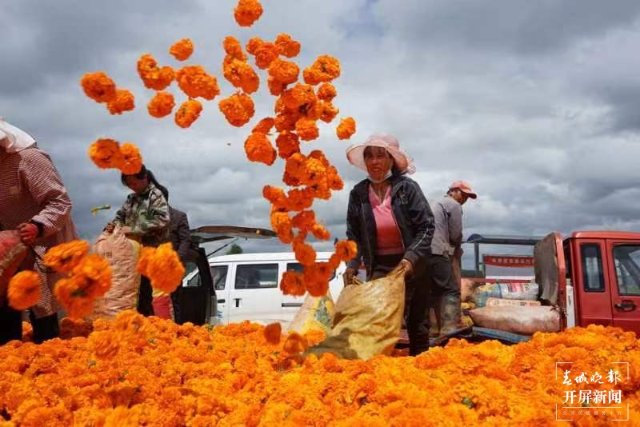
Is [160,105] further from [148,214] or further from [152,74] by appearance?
[148,214]

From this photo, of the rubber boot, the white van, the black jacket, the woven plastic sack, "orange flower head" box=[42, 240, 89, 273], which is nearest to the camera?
"orange flower head" box=[42, 240, 89, 273]

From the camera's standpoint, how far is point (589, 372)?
293cm

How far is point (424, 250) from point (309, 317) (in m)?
1.18

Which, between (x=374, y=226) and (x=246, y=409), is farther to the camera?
A: (x=374, y=226)

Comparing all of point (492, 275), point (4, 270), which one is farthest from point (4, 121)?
point (492, 275)

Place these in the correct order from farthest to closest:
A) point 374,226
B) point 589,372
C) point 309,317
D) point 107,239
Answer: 1. point 107,239
2. point 309,317
3. point 374,226
4. point 589,372

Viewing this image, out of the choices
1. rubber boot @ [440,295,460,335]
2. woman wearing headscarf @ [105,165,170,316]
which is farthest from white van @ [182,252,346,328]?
woman wearing headscarf @ [105,165,170,316]

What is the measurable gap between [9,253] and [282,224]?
1733 mm

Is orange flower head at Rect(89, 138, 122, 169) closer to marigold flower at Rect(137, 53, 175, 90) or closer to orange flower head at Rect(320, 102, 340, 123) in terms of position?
marigold flower at Rect(137, 53, 175, 90)

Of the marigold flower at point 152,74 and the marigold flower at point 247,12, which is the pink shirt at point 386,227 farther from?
the marigold flower at point 152,74

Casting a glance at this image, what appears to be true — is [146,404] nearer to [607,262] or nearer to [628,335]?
[628,335]

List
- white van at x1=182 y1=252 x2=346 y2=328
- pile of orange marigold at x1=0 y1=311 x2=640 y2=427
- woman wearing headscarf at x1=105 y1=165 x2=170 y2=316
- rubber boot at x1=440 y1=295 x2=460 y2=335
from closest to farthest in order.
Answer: pile of orange marigold at x1=0 y1=311 x2=640 y2=427, woman wearing headscarf at x1=105 y1=165 x2=170 y2=316, rubber boot at x1=440 y1=295 x2=460 y2=335, white van at x1=182 y1=252 x2=346 y2=328

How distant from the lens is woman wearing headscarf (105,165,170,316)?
207 inches

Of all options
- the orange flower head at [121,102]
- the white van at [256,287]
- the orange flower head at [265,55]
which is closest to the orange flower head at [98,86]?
the orange flower head at [121,102]
